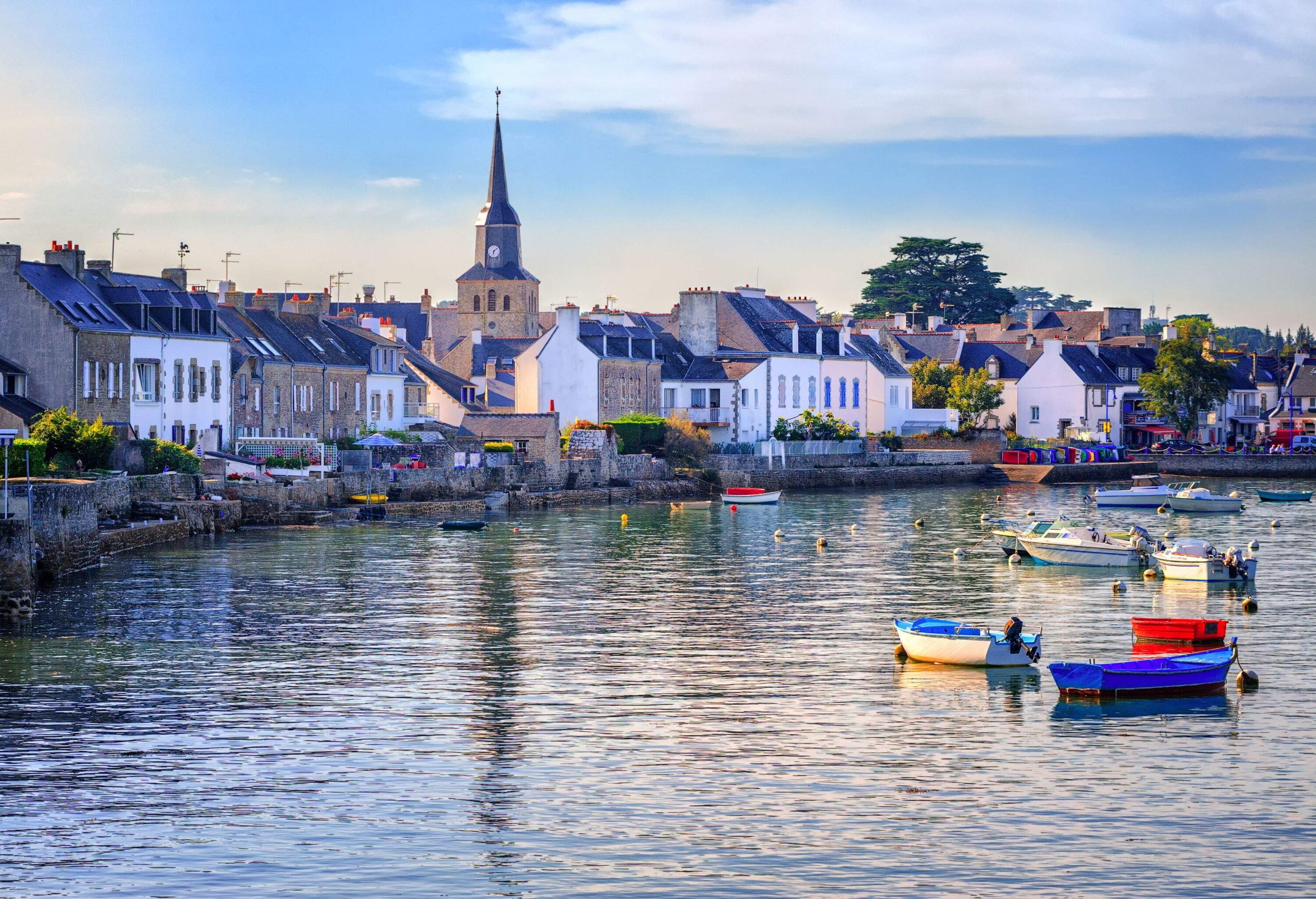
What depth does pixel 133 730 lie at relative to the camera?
30.7 m

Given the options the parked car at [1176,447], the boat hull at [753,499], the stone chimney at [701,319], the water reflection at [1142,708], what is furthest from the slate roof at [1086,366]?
the water reflection at [1142,708]

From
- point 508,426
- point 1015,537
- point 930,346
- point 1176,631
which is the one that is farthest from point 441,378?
point 1176,631

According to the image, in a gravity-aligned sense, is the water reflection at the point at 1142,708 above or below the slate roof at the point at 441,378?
below

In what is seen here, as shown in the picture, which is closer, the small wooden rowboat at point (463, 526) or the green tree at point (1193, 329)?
the small wooden rowboat at point (463, 526)

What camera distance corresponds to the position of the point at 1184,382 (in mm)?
141875

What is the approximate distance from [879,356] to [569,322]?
1308 inches

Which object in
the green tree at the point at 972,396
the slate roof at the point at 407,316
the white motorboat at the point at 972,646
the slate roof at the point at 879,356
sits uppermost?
the slate roof at the point at 407,316

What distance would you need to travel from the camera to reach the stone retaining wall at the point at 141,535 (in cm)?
5806

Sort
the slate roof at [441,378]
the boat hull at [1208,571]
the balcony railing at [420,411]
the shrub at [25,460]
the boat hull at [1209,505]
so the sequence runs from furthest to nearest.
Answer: the slate roof at [441,378]
the balcony railing at [420,411]
the boat hull at [1209,505]
the shrub at [25,460]
the boat hull at [1208,571]

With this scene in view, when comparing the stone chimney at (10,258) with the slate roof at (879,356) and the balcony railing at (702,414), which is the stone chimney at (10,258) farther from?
the slate roof at (879,356)

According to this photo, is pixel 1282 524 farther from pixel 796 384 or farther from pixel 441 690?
pixel 441 690

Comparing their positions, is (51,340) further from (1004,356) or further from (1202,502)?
(1004,356)

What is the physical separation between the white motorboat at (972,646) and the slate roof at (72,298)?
45.1m

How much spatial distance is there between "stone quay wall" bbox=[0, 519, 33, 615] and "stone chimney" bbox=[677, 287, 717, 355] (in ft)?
254
